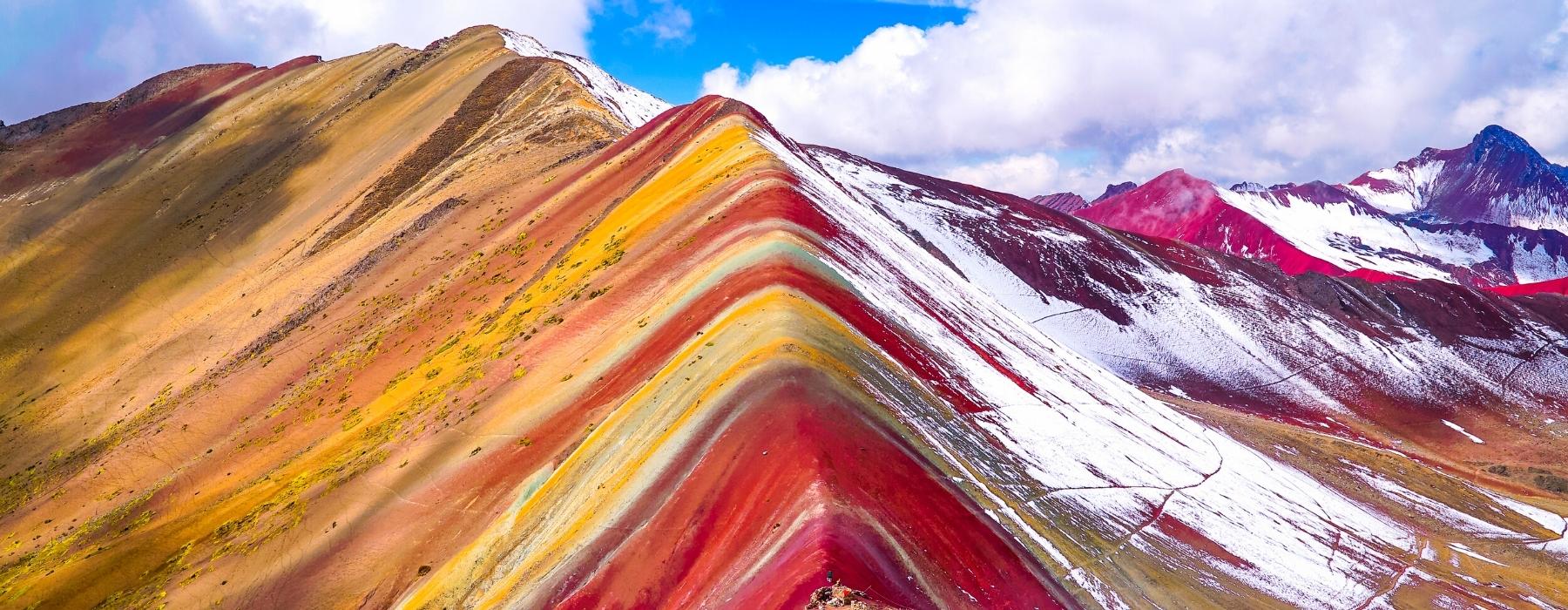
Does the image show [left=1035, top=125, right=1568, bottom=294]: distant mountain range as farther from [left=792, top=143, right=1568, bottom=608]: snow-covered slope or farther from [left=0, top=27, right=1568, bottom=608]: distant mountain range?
[left=792, top=143, right=1568, bottom=608]: snow-covered slope

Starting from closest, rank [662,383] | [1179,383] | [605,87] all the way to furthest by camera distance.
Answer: [662,383] < [1179,383] < [605,87]

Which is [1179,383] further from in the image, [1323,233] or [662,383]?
[1323,233]

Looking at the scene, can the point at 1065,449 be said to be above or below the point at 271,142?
below

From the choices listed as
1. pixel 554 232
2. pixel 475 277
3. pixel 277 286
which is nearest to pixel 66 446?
pixel 277 286

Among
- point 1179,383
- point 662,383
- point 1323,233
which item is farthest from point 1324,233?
point 662,383

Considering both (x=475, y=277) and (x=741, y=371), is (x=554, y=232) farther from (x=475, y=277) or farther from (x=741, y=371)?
(x=741, y=371)

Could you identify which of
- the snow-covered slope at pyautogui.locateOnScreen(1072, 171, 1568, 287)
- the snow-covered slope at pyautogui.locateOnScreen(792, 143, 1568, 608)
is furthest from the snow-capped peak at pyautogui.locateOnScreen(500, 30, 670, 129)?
the snow-covered slope at pyautogui.locateOnScreen(1072, 171, 1568, 287)

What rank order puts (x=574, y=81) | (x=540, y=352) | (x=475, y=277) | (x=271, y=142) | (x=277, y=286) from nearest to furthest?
1. (x=540, y=352)
2. (x=475, y=277)
3. (x=277, y=286)
4. (x=574, y=81)
5. (x=271, y=142)
